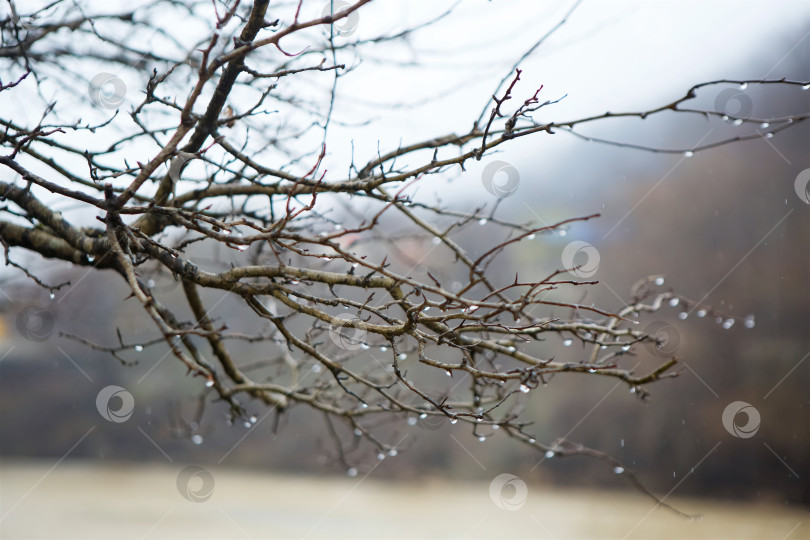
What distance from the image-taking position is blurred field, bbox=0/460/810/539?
4.91m

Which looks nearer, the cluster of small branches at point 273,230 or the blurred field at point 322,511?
the cluster of small branches at point 273,230

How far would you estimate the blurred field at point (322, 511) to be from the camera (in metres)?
4.91

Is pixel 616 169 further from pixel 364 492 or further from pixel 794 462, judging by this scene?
pixel 364 492

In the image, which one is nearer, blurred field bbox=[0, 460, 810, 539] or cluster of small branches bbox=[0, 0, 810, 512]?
cluster of small branches bbox=[0, 0, 810, 512]

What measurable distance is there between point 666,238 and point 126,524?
521 centimetres

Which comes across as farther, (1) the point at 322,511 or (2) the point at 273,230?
(1) the point at 322,511

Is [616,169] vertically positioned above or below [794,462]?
above

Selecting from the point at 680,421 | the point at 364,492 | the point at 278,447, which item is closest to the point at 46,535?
the point at 278,447

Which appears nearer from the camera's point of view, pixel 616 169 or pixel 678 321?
pixel 678 321

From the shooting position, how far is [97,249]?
48.9 inches

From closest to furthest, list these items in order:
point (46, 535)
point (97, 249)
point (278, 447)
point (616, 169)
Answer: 1. point (97, 249)
2. point (46, 535)
3. point (616, 169)
4. point (278, 447)

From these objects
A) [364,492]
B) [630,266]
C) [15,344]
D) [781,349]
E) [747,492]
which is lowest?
[747,492]

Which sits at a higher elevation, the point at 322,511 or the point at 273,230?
the point at 273,230

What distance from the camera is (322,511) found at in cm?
566
